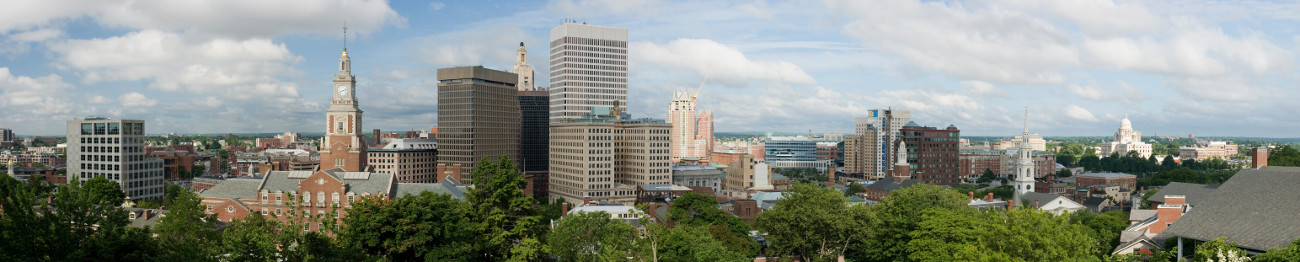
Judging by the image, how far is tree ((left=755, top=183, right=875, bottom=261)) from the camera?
282 ft

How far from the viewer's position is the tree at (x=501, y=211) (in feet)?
218

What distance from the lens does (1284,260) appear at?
47.7 meters

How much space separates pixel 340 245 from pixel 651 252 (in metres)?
22.8

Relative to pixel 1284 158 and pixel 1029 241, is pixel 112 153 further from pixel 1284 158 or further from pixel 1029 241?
pixel 1284 158

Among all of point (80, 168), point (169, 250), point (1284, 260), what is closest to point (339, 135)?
point (80, 168)

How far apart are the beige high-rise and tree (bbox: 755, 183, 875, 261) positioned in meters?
98.3

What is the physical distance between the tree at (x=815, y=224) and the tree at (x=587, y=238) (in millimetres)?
20025

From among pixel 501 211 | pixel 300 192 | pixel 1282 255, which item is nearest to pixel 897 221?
pixel 1282 255

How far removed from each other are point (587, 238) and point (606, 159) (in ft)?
390

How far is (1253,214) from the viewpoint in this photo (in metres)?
60.5

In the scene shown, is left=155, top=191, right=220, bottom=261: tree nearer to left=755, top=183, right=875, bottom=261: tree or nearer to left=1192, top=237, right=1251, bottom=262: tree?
left=755, top=183, right=875, bottom=261: tree

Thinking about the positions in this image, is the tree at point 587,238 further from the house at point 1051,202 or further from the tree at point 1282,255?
the house at point 1051,202

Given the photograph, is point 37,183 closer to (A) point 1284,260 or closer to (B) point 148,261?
(B) point 148,261

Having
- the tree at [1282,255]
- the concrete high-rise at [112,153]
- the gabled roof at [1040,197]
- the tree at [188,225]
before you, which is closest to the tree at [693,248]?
the tree at [1282,255]
